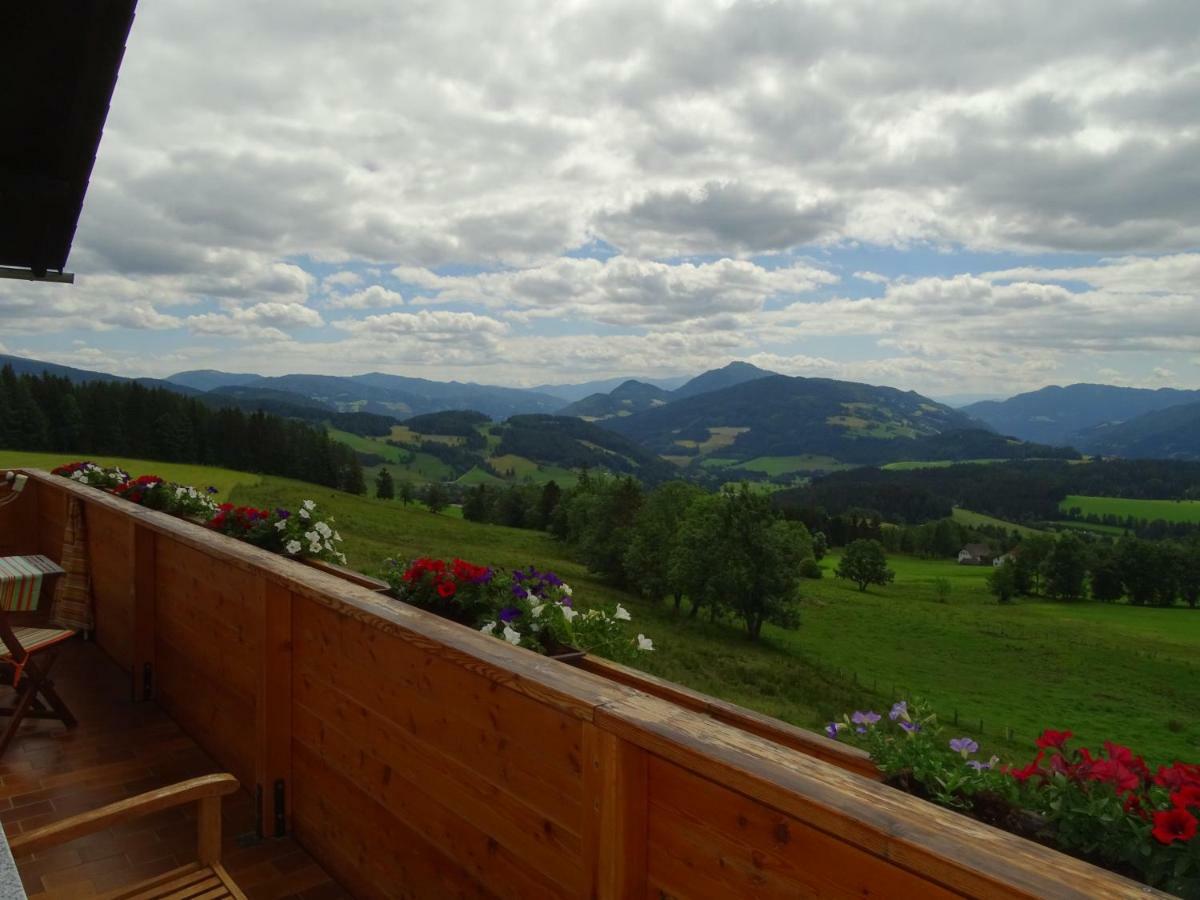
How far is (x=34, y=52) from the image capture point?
2.72m

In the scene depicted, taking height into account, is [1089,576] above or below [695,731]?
below

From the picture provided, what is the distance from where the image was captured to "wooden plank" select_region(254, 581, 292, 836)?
3023 millimetres

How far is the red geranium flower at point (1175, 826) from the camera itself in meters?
1.14

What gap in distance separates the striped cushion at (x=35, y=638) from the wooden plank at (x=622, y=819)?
140 inches

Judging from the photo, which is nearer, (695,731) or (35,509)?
(695,731)

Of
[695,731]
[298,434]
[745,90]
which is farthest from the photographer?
[298,434]

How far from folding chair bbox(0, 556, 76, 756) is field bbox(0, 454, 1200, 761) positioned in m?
12.2

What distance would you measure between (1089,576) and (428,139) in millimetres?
64182

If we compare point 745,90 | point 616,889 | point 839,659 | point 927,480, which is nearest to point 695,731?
point 616,889

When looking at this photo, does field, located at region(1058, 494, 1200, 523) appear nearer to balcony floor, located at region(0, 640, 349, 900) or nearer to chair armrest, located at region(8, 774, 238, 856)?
balcony floor, located at region(0, 640, 349, 900)

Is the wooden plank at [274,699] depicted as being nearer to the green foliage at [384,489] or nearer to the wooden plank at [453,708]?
the wooden plank at [453,708]

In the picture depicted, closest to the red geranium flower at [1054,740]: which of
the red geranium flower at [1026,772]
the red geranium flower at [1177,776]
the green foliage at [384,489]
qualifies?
the red geranium flower at [1026,772]

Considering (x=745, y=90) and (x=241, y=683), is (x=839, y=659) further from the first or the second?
(x=241, y=683)

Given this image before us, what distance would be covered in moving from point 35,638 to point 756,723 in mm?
3973
